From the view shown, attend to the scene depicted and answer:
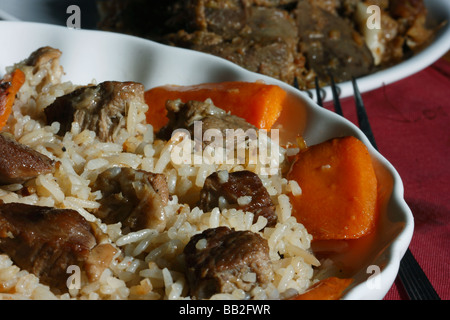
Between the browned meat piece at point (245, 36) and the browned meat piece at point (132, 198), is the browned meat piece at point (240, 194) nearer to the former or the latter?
the browned meat piece at point (132, 198)

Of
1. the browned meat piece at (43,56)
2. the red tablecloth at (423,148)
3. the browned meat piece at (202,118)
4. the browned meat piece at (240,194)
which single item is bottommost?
the red tablecloth at (423,148)

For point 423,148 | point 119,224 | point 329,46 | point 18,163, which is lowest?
point 423,148

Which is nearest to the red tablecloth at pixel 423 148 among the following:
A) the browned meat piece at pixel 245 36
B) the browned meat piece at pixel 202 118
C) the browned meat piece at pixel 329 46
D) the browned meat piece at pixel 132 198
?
the browned meat piece at pixel 329 46

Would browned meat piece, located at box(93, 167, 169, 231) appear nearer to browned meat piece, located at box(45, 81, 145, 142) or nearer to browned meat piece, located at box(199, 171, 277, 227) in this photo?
browned meat piece, located at box(199, 171, 277, 227)

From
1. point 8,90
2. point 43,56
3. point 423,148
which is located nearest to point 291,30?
point 423,148

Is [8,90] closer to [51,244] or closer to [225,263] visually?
[51,244]
